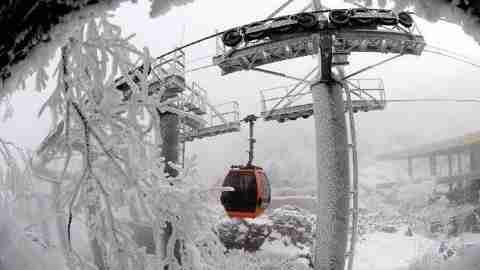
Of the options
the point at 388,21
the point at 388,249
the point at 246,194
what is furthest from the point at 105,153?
the point at 388,249

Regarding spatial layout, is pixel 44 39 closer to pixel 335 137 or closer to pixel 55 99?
pixel 55 99

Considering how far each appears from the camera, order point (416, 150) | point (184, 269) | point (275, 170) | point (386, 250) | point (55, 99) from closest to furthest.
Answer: point (55, 99)
point (184, 269)
point (386, 250)
point (416, 150)
point (275, 170)

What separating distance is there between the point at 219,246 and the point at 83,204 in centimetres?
92

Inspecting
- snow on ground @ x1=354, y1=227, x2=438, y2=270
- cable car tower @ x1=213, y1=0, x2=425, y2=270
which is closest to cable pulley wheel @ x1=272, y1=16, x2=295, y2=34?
cable car tower @ x1=213, y1=0, x2=425, y2=270

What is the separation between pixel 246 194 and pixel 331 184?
191 cm

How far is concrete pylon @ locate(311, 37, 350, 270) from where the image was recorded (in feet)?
15.8

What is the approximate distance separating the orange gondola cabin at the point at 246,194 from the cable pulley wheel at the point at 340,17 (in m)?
3.08

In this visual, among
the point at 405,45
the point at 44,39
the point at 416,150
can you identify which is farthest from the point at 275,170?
the point at 44,39

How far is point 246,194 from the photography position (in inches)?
248

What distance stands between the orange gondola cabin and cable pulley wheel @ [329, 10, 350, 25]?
3084mm

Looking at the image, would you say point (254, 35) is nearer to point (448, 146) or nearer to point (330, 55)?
point (330, 55)

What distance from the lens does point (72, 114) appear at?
1.48 meters

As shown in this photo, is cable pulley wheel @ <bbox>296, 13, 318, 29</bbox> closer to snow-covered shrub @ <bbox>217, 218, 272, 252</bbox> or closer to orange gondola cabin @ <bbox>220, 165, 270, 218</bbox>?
orange gondola cabin @ <bbox>220, 165, 270, 218</bbox>

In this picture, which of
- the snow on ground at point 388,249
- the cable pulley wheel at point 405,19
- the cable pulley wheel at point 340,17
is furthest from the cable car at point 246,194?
the snow on ground at point 388,249
